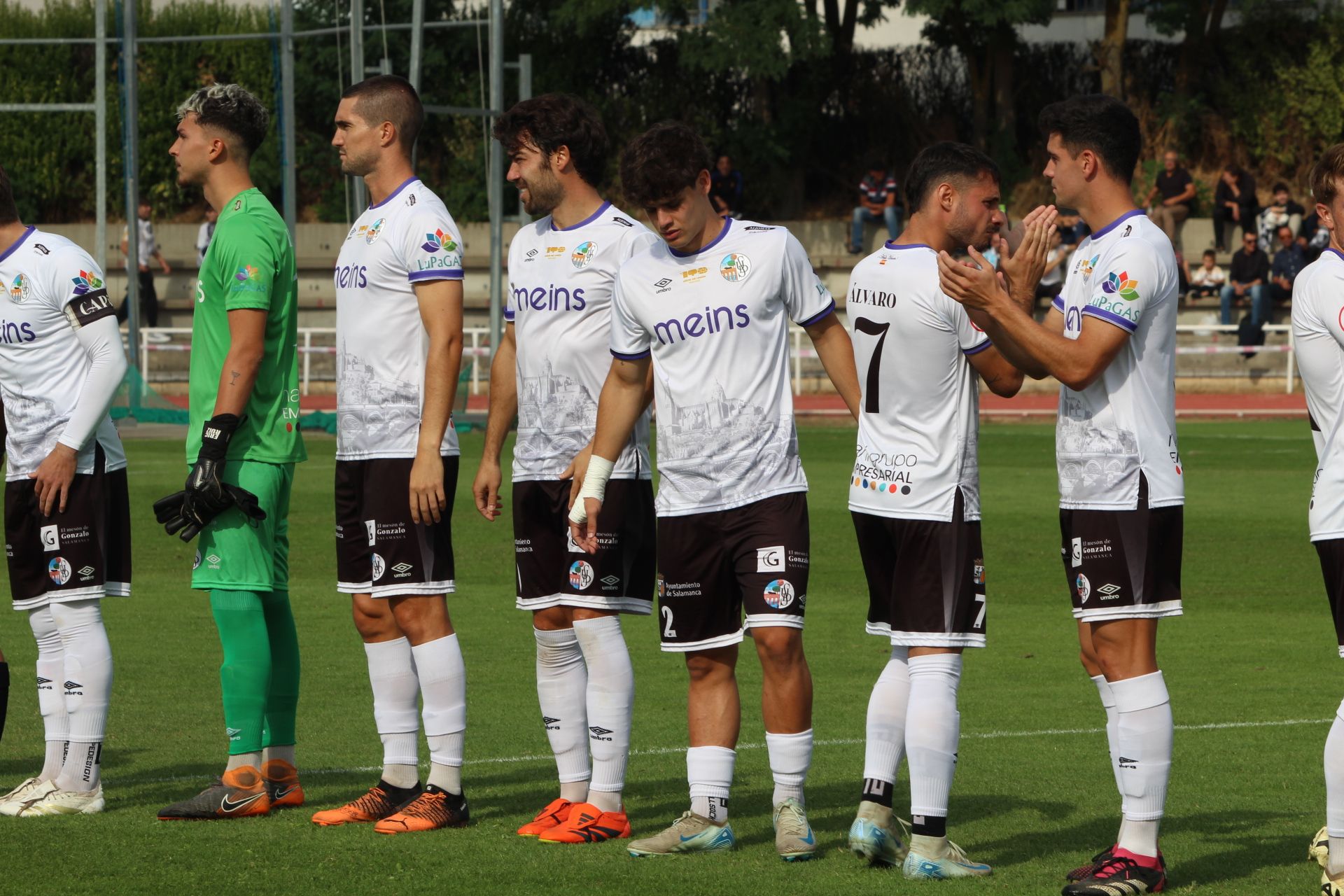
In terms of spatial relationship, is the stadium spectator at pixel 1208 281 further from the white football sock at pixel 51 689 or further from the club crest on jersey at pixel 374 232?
the white football sock at pixel 51 689

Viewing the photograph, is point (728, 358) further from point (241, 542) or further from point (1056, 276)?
point (1056, 276)

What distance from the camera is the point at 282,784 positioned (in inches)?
273

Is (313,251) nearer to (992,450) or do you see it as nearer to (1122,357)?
(992,450)

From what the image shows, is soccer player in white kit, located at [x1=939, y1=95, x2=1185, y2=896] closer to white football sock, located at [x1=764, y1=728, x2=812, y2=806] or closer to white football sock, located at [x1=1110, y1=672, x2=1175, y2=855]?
white football sock, located at [x1=1110, y1=672, x2=1175, y2=855]

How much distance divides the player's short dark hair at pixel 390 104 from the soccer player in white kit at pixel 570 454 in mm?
367

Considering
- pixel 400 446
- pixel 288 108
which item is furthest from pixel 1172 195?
pixel 400 446

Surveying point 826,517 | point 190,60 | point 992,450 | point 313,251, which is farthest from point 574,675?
point 190,60

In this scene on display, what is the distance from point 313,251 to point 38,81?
7726 mm

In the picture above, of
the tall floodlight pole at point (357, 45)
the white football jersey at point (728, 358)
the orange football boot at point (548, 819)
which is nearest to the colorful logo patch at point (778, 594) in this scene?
the white football jersey at point (728, 358)

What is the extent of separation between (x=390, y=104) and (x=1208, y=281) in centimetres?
2949

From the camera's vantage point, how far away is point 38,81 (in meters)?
41.1

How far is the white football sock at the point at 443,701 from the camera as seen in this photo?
21.9 feet

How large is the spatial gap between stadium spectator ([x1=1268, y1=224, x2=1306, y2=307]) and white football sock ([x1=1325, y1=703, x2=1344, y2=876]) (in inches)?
1083

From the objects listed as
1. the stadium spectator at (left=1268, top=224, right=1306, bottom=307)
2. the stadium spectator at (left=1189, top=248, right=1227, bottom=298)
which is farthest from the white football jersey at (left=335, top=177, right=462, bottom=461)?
the stadium spectator at (left=1189, top=248, right=1227, bottom=298)
